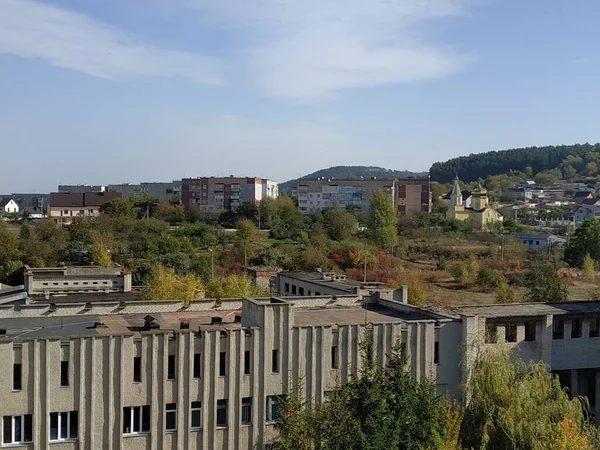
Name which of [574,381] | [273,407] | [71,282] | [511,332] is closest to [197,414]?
[273,407]

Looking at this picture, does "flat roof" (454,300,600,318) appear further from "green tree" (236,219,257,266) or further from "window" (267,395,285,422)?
"green tree" (236,219,257,266)

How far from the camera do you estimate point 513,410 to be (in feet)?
67.0

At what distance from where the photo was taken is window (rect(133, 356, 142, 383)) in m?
20.5

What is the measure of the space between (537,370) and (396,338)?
473 cm

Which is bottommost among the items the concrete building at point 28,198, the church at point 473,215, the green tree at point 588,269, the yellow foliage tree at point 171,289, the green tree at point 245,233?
the green tree at point 588,269

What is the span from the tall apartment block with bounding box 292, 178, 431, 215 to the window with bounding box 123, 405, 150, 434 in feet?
312

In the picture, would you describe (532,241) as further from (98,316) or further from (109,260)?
(98,316)

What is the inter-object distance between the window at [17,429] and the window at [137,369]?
9.97ft

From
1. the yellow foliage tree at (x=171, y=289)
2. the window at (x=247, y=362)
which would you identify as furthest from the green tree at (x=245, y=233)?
the window at (x=247, y=362)

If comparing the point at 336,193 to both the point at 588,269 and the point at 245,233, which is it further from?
the point at 588,269

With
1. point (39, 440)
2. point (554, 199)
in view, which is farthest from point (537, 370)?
point (554, 199)

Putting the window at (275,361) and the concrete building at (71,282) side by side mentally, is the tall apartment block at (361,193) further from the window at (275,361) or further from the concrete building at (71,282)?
the window at (275,361)

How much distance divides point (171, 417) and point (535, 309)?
55.3ft

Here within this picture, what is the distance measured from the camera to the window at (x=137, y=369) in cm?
2048
